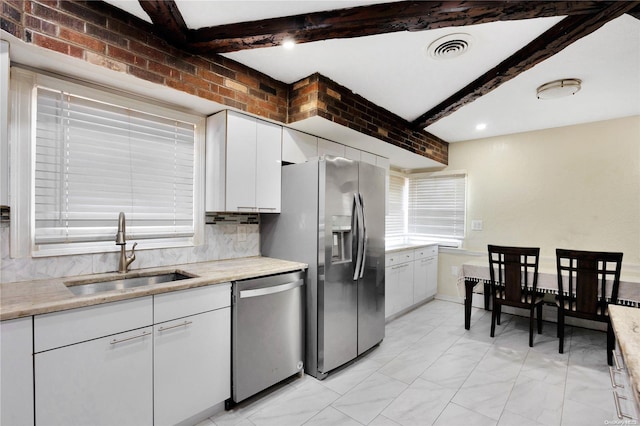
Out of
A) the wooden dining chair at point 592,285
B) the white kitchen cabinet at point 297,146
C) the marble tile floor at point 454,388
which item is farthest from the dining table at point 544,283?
the white kitchen cabinet at point 297,146

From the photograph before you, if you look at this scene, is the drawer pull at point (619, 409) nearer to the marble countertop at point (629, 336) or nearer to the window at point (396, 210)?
the marble countertop at point (629, 336)

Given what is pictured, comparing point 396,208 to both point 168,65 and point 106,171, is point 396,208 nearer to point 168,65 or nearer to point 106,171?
point 168,65

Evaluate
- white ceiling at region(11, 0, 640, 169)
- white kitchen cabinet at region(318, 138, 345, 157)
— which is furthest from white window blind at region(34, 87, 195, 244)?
white kitchen cabinet at region(318, 138, 345, 157)

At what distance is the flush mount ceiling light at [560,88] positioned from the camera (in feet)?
8.44

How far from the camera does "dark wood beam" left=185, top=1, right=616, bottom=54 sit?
163 centimetres

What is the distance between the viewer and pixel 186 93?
208cm

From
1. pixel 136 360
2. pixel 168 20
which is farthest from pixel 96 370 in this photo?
pixel 168 20

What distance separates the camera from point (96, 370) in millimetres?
1500

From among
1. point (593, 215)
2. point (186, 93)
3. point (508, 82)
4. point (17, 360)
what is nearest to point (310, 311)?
point (17, 360)

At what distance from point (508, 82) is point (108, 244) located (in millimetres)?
3447

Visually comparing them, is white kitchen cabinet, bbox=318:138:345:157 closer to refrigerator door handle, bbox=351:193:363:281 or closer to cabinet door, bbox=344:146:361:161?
cabinet door, bbox=344:146:361:161

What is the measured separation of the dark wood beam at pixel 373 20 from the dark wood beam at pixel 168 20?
0.08 meters

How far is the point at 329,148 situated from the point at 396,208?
2183mm

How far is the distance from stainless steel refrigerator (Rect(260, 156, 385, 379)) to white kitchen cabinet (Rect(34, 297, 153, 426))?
1.20m
